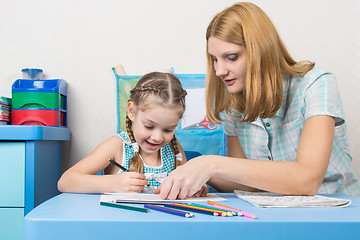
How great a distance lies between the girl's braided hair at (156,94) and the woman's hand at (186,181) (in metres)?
0.42

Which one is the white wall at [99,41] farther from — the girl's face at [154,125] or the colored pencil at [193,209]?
the colored pencil at [193,209]

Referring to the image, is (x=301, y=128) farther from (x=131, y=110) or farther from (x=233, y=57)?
(x=131, y=110)

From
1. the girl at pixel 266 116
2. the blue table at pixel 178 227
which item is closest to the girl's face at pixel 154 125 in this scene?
the girl at pixel 266 116

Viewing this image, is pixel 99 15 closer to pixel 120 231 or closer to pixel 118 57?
pixel 118 57

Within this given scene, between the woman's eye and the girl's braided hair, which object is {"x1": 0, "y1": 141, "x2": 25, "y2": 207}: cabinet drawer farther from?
the woman's eye

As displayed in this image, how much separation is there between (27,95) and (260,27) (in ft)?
3.57

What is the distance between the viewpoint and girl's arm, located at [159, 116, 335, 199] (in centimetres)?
73

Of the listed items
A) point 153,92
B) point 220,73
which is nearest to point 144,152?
point 153,92

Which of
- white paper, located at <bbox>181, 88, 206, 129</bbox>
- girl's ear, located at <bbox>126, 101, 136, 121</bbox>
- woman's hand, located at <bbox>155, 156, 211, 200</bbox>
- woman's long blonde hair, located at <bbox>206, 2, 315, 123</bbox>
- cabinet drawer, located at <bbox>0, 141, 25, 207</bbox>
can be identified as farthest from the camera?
white paper, located at <bbox>181, 88, 206, 129</bbox>

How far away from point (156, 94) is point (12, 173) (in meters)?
0.63

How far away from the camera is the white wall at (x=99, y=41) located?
1.75 metres

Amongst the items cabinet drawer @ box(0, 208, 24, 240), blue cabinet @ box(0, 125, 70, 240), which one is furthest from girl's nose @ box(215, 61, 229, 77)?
cabinet drawer @ box(0, 208, 24, 240)

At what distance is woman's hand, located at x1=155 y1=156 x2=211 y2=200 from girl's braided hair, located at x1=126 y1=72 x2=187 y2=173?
1.38ft

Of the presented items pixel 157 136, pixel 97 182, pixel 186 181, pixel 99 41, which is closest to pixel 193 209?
pixel 186 181
